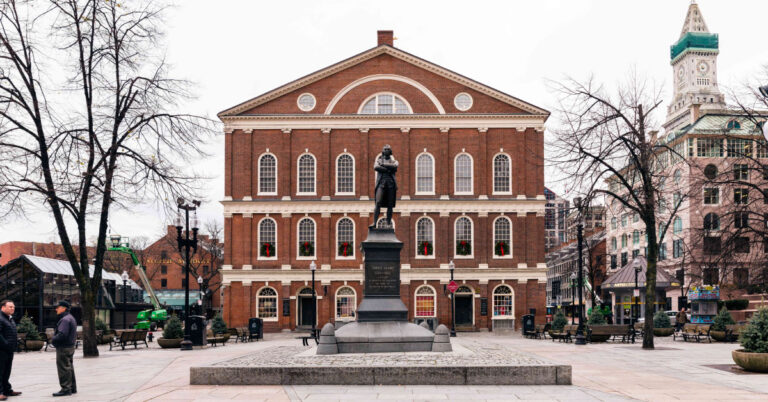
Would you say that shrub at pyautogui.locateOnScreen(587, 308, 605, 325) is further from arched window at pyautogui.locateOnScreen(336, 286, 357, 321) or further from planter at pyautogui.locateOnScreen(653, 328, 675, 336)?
arched window at pyautogui.locateOnScreen(336, 286, 357, 321)

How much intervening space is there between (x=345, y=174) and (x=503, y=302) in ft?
44.7

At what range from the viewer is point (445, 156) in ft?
166

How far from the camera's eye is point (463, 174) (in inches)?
1996

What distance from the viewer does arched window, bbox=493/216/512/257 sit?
50062mm

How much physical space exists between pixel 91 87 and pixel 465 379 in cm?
1716

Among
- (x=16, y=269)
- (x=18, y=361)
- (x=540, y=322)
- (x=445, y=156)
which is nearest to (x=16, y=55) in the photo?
(x=18, y=361)

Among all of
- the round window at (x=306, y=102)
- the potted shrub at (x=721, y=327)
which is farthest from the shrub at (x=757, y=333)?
the round window at (x=306, y=102)

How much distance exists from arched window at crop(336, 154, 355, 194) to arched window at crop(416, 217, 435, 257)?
5.14 metres

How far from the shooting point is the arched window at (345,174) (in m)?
50.7

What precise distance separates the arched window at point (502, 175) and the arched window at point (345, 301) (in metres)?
11.8

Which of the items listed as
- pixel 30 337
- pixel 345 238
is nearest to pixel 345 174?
pixel 345 238

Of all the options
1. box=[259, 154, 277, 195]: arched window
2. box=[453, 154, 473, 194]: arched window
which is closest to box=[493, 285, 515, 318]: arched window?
box=[453, 154, 473, 194]: arched window

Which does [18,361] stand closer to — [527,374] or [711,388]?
[527,374]

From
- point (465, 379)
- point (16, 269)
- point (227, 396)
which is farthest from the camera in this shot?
point (16, 269)
